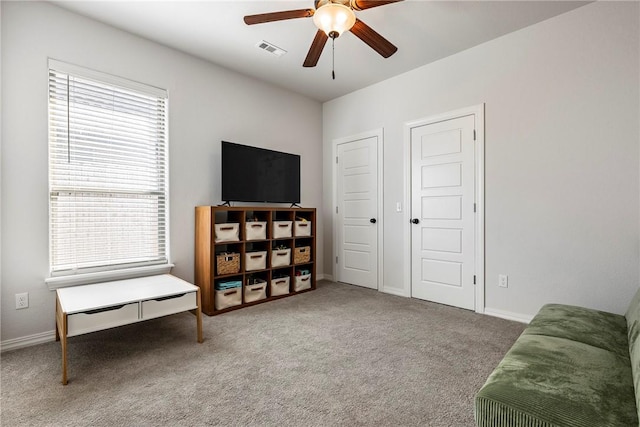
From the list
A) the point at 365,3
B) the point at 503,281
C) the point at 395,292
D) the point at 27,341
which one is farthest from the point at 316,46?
the point at 27,341

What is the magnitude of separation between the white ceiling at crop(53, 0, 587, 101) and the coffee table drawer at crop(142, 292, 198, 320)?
234 centimetres

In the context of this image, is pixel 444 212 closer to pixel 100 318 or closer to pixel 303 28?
pixel 303 28

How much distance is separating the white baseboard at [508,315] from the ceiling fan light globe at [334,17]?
2.83 m

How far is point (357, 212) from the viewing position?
431 centimetres

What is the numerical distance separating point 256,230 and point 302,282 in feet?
3.18

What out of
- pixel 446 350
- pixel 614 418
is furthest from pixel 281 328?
pixel 614 418

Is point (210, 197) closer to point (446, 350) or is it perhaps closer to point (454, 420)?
point (446, 350)

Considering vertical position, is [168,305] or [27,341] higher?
[168,305]

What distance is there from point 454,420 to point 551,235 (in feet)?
6.50

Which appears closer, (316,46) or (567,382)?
(567,382)

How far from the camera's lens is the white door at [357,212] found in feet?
13.5

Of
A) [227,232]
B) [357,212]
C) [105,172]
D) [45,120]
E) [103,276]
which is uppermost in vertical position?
[45,120]

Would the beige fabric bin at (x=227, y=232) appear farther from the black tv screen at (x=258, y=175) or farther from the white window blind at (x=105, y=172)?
the white window blind at (x=105, y=172)

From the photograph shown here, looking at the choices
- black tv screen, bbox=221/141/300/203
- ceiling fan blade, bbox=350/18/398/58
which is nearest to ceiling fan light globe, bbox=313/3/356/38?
ceiling fan blade, bbox=350/18/398/58
